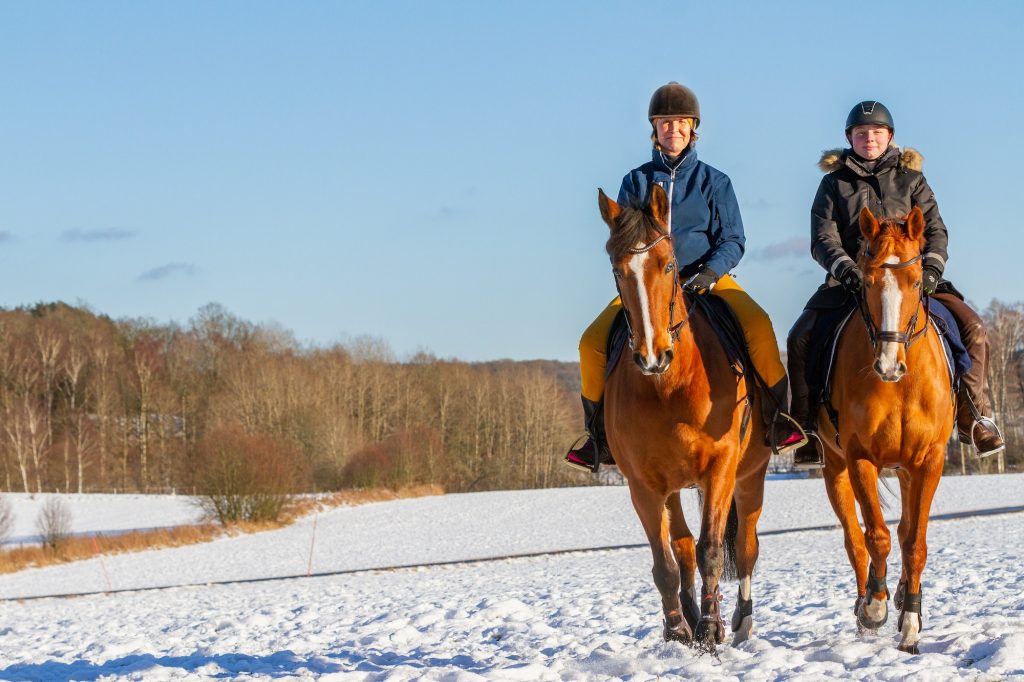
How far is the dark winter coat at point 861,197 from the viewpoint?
802 cm

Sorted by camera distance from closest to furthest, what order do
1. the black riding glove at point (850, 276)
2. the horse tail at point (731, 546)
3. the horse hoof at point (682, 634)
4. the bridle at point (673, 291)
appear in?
1. the bridle at point (673, 291)
2. the horse hoof at point (682, 634)
3. the black riding glove at point (850, 276)
4. the horse tail at point (731, 546)

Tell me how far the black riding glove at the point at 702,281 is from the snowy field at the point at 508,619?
7.72 ft

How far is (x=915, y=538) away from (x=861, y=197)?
244cm

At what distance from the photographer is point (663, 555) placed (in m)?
7.23

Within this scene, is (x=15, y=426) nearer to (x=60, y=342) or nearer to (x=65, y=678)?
(x=60, y=342)

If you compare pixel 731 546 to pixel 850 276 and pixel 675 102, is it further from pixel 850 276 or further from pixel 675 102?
pixel 675 102

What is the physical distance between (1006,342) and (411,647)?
53995mm

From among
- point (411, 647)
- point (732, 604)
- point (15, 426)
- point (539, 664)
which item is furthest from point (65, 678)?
point (15, 426)

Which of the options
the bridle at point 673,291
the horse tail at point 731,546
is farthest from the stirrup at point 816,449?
the bridle at point 673,291

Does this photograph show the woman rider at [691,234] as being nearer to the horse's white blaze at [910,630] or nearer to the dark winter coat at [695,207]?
the dark winter coat at [695,207]

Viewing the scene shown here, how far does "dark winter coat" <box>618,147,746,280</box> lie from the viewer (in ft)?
25.2

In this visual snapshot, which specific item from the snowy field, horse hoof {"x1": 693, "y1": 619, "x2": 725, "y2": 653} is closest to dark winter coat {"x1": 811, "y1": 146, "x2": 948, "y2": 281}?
horse hoof {"x1": 693, "y1": 619, "x2": 725, "y2": 653}

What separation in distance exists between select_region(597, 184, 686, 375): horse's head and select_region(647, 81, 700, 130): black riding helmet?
138 cm

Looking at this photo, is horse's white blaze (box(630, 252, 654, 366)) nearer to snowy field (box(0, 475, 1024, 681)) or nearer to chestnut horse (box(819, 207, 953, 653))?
chestnut horse (box(819, 207, 953, 653))
